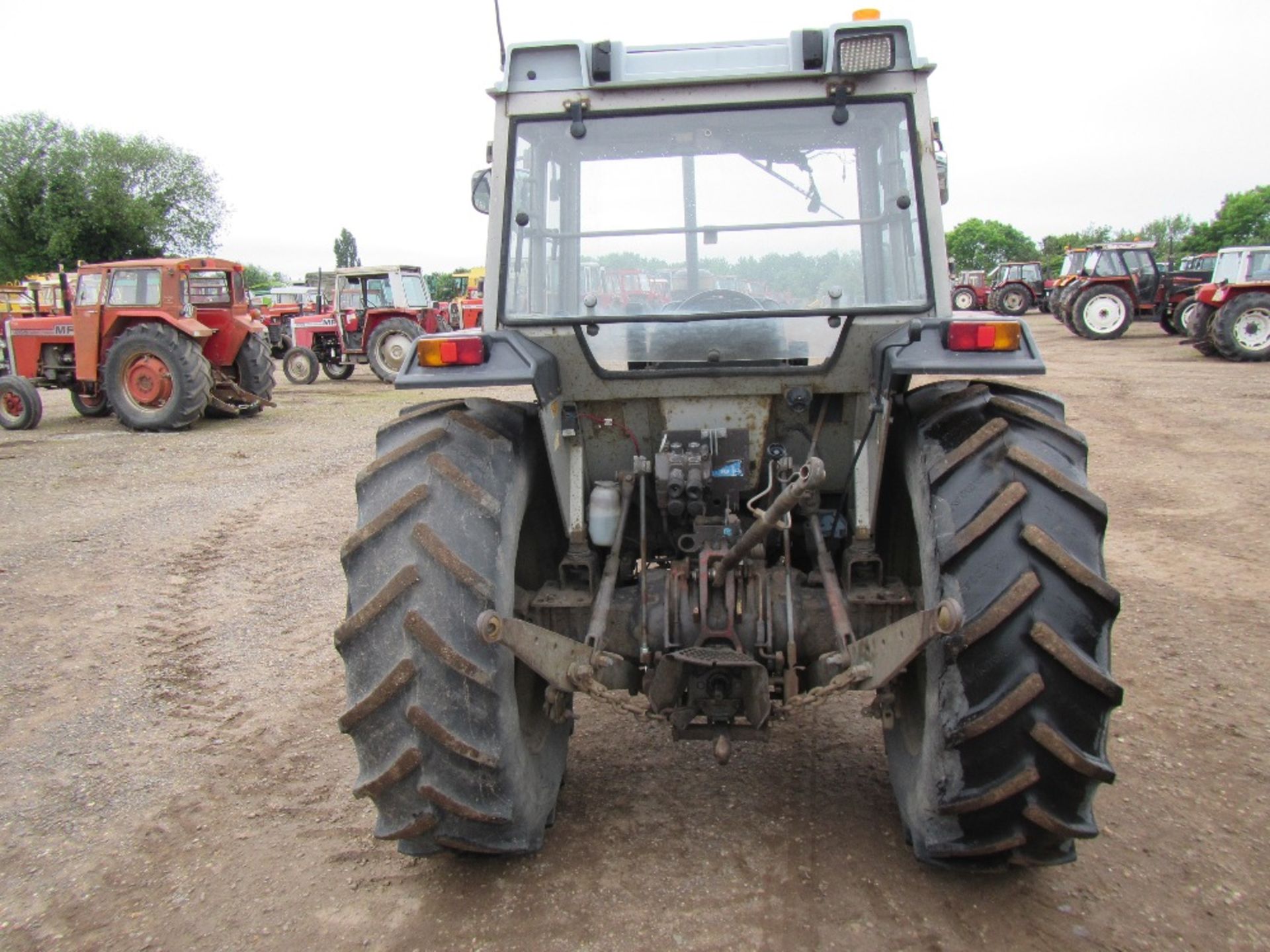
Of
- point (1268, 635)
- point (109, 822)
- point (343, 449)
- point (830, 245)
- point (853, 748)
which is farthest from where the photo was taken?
point (343, 449)

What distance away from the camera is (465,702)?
2.47 metres

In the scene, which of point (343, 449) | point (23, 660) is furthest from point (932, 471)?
point (343, 449)

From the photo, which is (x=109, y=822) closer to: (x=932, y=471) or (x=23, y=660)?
(x=23, y=660)

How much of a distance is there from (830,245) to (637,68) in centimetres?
80

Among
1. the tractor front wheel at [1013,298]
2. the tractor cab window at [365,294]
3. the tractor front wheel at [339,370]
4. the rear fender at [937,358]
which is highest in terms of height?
the tractor front wheel at [1013,298]

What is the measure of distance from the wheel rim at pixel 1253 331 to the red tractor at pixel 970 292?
40.6ft

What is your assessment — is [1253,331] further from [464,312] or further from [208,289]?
[208,289]

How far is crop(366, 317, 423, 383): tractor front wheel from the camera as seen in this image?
1855cm

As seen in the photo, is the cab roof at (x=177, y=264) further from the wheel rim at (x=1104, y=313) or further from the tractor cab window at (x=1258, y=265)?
the wheel rim at (x=1104, y=313)

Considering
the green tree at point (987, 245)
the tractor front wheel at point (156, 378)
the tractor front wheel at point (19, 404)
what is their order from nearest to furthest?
1. the tractor front wheel at point (156, 378)
2. the tractor front wheel at point (19, 404)
3. the green tree at point (987, 245)

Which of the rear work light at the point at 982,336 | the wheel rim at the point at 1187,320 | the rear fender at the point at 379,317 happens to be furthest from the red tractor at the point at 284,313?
the rear work light at the point at 982,336

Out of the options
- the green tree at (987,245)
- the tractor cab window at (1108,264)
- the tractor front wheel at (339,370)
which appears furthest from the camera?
the green tree at (987,245)

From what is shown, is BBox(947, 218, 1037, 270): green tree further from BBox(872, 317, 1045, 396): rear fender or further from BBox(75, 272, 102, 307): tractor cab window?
BBox(872, 317, 1045, 396): rear fender

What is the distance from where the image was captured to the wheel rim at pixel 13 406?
44.2 feet
